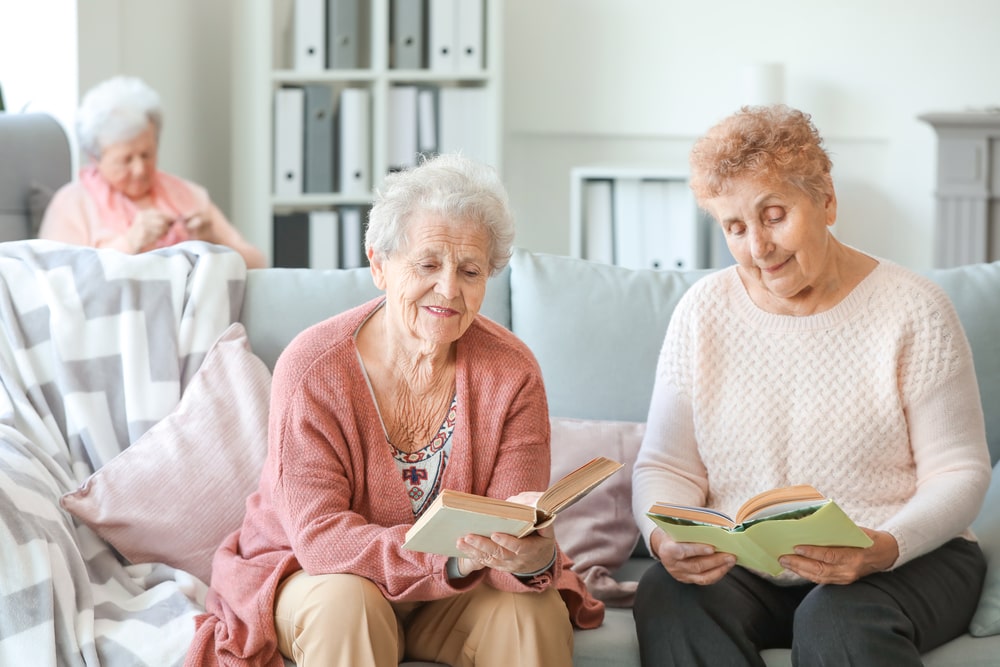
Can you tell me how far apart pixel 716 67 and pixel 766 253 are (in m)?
2.84

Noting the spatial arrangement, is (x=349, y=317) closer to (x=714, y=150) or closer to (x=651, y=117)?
(x=714, y=150)

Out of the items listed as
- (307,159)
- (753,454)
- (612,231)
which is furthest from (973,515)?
(307,159)

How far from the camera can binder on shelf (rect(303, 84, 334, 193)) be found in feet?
13.3

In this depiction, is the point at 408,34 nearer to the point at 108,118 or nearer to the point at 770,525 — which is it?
the point at 108,118

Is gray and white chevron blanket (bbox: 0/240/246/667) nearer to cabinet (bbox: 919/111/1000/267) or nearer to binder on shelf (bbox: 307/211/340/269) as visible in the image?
binder on shelf (bbox: 307/211/340/269)

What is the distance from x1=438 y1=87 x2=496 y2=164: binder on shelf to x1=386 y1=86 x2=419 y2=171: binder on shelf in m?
0.09

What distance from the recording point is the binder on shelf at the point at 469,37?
13.4 ft

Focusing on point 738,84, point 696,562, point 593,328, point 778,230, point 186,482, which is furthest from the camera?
point 738,84

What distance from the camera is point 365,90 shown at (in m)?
4.18

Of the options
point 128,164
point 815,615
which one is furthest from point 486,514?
point 128,164

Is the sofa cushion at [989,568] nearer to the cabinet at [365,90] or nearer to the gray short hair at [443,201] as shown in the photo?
the gray short hair at [443,201]

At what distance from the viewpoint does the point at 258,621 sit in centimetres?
161

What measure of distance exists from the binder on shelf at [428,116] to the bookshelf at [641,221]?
0.52 meters

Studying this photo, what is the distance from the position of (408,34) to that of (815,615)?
294 centimetres
